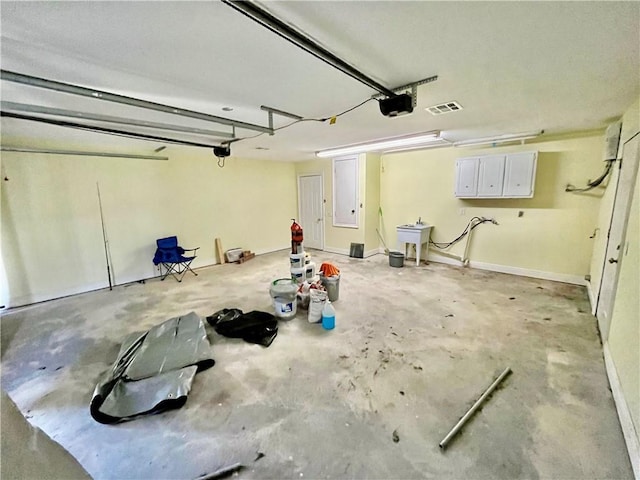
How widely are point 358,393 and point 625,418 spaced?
1702 mm

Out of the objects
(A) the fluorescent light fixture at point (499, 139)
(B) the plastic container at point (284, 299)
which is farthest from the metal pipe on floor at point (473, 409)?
(A) the fluorescent light fixture at point (499, 139)

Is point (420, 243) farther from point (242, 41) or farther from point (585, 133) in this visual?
point (242, 41)

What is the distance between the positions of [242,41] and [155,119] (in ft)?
7.08

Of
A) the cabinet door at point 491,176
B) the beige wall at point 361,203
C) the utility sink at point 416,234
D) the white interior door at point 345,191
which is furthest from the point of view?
the white interior door at point 345,191

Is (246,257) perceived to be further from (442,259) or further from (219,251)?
(442,259)

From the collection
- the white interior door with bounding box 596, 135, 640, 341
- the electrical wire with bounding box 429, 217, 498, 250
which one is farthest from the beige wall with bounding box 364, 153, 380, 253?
the white interior door with bounding box 596, 135, 640, 341

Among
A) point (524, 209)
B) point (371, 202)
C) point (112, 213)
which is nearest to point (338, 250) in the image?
point (371, 202)

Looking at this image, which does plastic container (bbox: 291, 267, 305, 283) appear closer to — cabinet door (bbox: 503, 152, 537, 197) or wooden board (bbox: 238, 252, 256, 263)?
wooden board (bbox: 238, 252, 256, 263)

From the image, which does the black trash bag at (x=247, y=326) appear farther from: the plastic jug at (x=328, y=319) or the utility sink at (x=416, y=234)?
the utility sink at (x=416, y=234)

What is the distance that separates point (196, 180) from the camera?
18.5ft

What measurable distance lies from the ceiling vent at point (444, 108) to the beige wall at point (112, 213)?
4.19 m

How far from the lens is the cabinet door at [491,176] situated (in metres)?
4.55

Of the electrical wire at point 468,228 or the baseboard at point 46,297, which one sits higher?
the electrical wire at point 468,228

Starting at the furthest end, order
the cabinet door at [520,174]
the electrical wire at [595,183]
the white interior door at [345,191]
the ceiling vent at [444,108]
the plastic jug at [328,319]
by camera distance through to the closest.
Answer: the white interior door at [345,191] < the cabinet door at [520,174] < the electrical wire at [595,183] < the plastic jug at [328,319] < the ceiling vent at [444,108]
